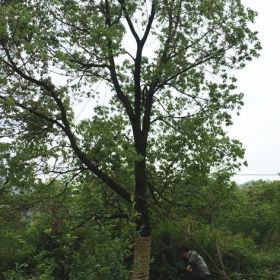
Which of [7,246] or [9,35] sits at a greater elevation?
[9,35]

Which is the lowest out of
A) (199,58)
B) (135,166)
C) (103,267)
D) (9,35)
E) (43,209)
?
(103,267)

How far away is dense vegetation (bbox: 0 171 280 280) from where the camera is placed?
200 inches

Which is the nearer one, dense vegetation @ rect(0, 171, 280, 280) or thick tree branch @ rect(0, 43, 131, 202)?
dense vegetation @ rect(0, 171, 280, 280)

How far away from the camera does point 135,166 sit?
14.0 metres

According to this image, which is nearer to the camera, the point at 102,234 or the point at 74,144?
the point at 102,234

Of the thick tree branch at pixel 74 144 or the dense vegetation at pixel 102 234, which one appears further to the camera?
the thick tree branch at pixel 74 144

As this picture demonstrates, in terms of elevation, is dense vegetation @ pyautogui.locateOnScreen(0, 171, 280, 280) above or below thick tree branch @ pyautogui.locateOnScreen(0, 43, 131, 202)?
below

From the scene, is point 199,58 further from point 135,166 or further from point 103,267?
point 103,267

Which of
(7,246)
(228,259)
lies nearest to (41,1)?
(7,246)

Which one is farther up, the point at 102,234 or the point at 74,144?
the point at 74,144

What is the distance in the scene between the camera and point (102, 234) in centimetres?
552

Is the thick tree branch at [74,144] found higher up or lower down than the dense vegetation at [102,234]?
higher up

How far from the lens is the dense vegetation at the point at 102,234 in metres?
5.09

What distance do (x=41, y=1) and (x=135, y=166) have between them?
198 inches
